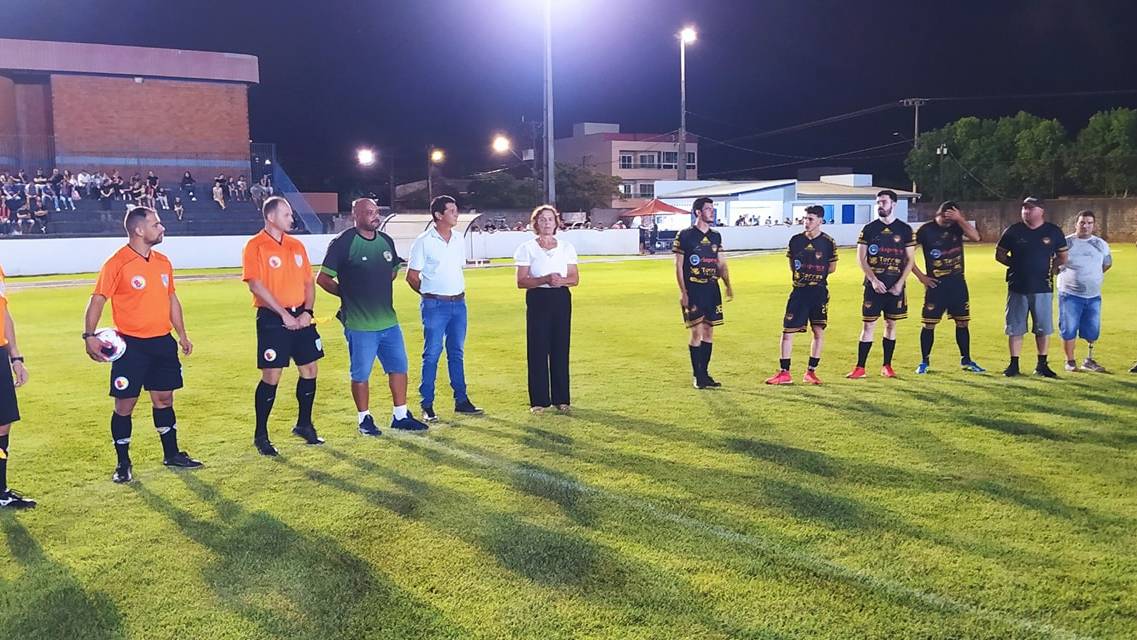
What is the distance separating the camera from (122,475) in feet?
19.2

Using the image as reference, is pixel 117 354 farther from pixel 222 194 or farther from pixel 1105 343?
pixel 222 194

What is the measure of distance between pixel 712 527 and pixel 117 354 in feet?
12.7

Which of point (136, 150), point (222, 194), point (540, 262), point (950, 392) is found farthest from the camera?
point (136, 150)

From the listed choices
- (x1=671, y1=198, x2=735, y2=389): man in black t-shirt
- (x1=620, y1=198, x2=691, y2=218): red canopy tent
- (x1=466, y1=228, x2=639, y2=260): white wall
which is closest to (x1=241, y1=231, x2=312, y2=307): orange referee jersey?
(x1=671, y1=198, x2=735, y2=389): man in black t-shirt

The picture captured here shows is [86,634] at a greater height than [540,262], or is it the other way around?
[540,262]

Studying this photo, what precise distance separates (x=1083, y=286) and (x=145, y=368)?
8843mm

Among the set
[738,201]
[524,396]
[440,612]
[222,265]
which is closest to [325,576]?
[440,612]

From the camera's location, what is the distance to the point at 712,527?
15.7 ft

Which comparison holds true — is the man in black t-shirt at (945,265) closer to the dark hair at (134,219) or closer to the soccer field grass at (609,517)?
the soccer field grass at (609,517)

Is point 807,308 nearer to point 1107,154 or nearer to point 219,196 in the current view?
point 219,196

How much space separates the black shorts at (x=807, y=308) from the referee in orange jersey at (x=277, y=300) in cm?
468

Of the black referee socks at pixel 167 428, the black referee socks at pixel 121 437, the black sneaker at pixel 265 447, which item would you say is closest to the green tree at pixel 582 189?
the black sneaker at pixel 265 447

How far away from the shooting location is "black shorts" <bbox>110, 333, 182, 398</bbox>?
18.8 feet

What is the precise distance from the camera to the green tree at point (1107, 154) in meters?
60.0
